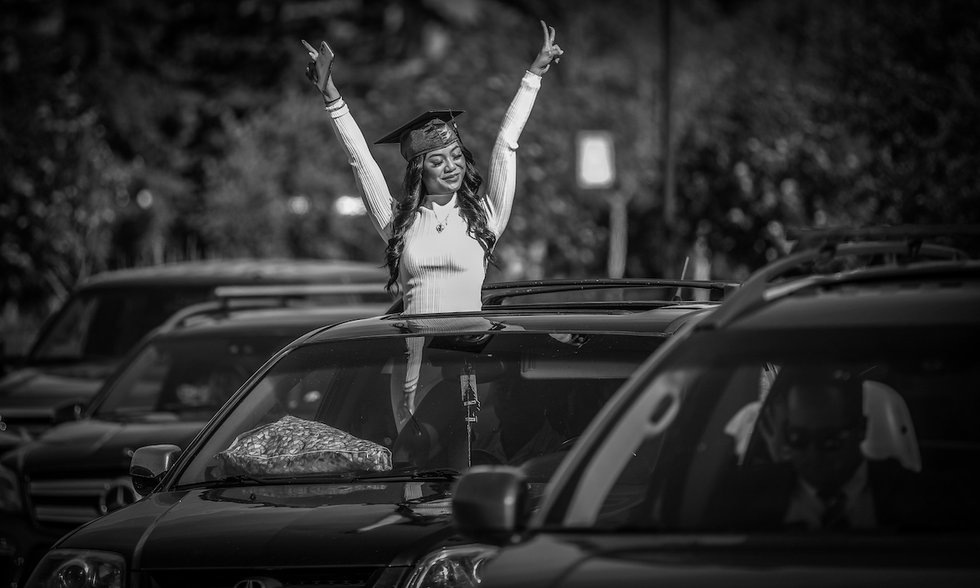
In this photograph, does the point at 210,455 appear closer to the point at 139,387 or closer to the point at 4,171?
the point at 139,387

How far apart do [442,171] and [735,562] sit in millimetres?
3152

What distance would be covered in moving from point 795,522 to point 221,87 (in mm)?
38838

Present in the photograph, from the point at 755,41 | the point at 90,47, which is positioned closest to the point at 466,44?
the point at 90,47

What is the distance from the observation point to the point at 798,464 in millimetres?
4539

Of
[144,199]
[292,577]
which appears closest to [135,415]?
[292,577]

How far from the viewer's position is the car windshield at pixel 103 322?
13.4 metres

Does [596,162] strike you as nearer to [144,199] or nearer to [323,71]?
[323,71]

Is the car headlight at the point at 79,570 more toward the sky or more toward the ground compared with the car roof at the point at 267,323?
more toward the ground

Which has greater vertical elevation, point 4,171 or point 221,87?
point 221,87

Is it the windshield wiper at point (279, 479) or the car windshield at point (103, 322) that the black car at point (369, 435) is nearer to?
the windshield wiper at point (279, 479)

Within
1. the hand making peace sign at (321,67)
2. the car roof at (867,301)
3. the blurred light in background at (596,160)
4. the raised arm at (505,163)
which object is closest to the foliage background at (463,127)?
the raised arm at (505,163)

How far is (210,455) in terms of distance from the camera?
19.5ft

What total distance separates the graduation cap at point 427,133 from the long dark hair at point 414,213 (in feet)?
0.12

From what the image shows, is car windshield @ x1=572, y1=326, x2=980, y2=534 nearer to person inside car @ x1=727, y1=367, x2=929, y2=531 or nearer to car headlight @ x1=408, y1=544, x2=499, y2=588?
person inside car @ x1=727, y1=367, x2=929, y2=531
